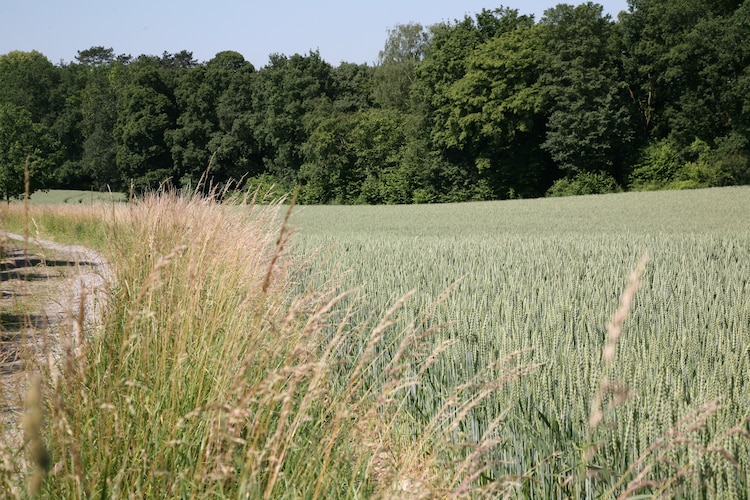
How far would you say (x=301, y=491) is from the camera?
2211mm

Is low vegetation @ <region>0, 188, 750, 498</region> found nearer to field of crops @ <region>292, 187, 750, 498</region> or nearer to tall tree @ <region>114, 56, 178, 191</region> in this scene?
field of crops @ <region>292, 187, 750, 498</region>

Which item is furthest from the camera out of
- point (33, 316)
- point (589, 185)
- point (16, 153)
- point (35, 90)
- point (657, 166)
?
point (35, 90)

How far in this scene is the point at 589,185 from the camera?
3641 centimetres

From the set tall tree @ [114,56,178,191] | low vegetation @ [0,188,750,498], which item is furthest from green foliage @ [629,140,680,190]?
tall tree @ [114,56,178,191]

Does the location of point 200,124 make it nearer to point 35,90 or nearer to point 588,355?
point 35,90

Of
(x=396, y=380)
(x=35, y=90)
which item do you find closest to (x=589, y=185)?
(x=396, y=380)

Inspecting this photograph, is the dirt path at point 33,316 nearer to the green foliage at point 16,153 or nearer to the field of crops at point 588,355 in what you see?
the field of crops at point 588,355

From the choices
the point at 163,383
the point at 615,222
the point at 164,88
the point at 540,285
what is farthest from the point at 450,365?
the point at 164,88

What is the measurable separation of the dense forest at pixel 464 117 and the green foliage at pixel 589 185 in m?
0.11

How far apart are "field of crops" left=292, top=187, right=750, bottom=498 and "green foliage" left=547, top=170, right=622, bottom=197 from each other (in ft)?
88.0

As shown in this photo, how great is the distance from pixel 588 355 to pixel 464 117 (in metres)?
35.9

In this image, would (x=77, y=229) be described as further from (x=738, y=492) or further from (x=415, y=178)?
(x=415, y=178)

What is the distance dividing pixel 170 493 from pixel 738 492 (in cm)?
179

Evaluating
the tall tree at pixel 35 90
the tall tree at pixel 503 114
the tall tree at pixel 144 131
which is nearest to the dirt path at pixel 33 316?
the tall tree at pixel 503 114
